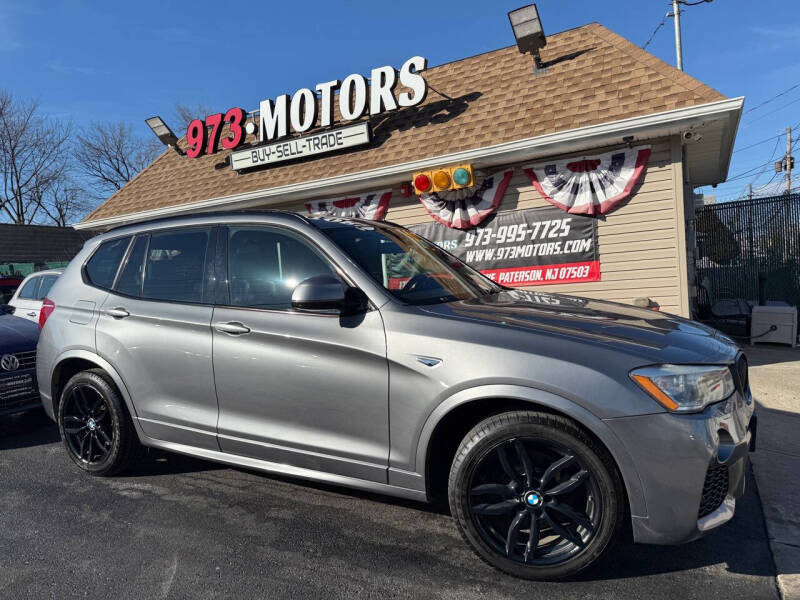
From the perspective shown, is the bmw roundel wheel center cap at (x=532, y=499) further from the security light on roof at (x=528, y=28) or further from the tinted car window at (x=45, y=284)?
the security light on roof at (x=528, y=28)

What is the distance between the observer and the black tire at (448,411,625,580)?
2.38m

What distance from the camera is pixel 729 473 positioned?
7.89 feet

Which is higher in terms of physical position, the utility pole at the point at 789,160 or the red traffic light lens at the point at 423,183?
the utility pole at the point at 789,160

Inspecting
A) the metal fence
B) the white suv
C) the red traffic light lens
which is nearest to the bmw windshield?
the red traffic light lens

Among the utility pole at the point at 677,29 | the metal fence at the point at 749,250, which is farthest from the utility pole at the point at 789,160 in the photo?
the metal fence at the point at 749,250

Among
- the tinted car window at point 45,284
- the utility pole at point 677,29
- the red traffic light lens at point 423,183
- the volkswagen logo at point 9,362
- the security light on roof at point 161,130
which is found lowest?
the volkswagen logo at point 9,362

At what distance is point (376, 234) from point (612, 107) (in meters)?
5.03

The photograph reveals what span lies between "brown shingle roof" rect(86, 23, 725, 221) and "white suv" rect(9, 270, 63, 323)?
3.55 metres

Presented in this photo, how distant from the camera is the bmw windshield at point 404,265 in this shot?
10.1ft

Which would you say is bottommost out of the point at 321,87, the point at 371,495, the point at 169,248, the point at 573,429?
the point at 371,495

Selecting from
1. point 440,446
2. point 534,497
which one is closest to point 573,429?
point 534,497

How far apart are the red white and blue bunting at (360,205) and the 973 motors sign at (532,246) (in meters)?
1.09

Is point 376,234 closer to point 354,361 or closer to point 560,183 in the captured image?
point 354,361

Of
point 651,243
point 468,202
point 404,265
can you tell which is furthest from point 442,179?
point 404,265
